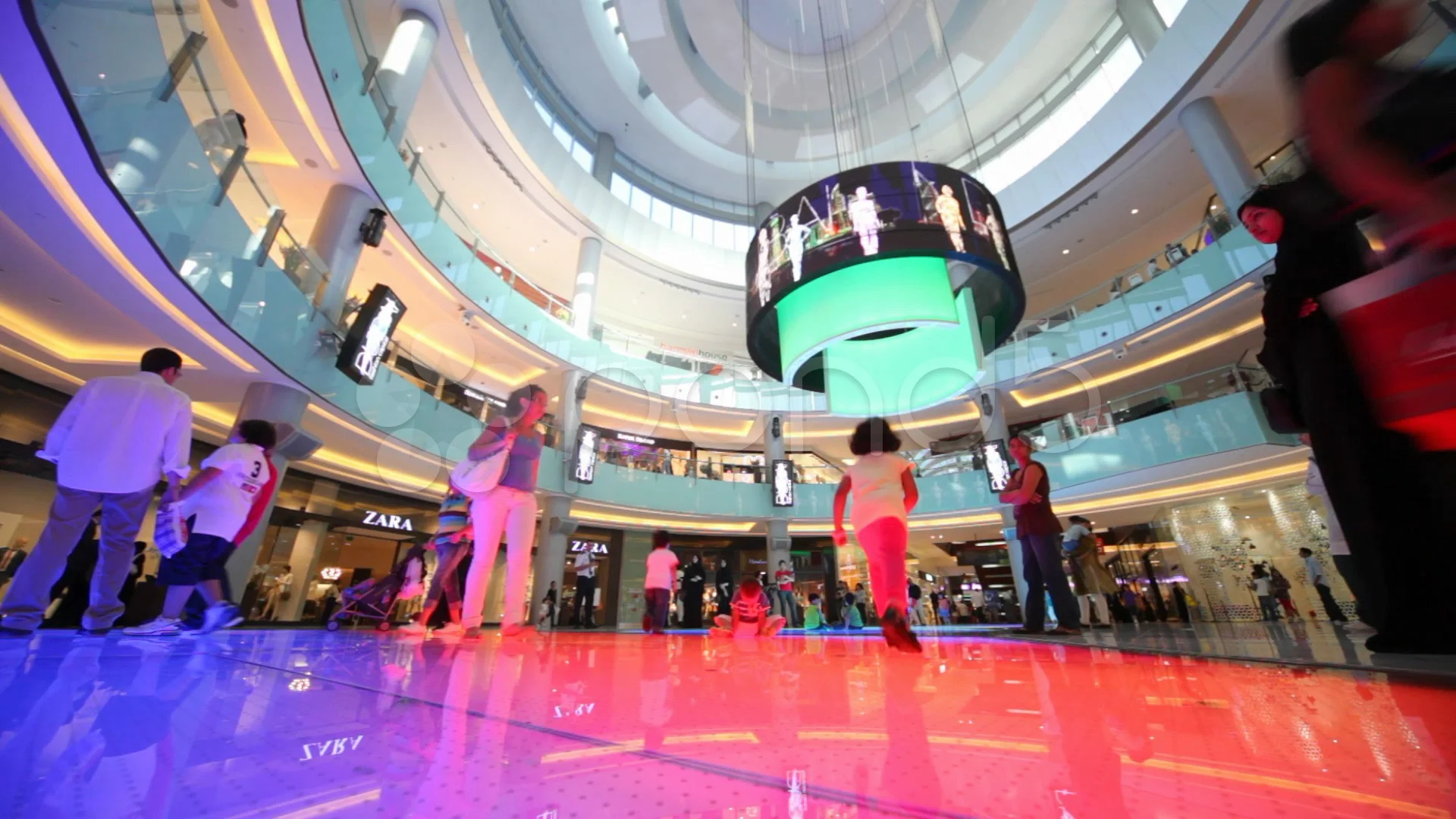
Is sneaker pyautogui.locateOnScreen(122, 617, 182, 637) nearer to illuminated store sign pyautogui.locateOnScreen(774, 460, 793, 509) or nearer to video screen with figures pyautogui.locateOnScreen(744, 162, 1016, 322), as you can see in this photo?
video screen with figures pyautogui.locateOnScreen(744, 162, 1016, 322)

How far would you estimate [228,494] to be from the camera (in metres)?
3.58

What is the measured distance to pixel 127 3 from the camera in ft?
13.1

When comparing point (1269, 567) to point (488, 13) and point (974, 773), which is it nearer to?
point (974, 773)

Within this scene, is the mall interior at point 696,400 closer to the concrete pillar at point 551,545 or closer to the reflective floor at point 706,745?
the reflective floor at point 706,745

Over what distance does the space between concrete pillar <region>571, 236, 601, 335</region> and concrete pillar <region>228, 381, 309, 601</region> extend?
8.67m

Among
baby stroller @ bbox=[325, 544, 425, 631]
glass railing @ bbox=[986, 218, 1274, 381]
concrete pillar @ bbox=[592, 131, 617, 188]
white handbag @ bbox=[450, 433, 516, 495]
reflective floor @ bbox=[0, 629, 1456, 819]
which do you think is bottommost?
reflective floor @ bbox=[0, 629, 1456, 819]

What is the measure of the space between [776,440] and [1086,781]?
56.6 feet

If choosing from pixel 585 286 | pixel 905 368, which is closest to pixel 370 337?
pixel 905 368

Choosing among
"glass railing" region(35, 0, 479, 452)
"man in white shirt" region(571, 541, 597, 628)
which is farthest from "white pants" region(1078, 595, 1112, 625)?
"glass railing" region(35, 0, 479, 452)

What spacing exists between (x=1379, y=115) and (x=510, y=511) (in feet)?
13.4

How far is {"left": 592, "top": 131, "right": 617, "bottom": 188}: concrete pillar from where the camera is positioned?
1862 cm

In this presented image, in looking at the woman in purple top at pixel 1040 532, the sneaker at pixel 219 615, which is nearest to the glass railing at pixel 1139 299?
the woman in purple top at pixel 1040 532

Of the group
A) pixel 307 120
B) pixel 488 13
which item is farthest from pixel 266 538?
pixel 488 13

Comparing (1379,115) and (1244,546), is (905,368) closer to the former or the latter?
(1379,115)
